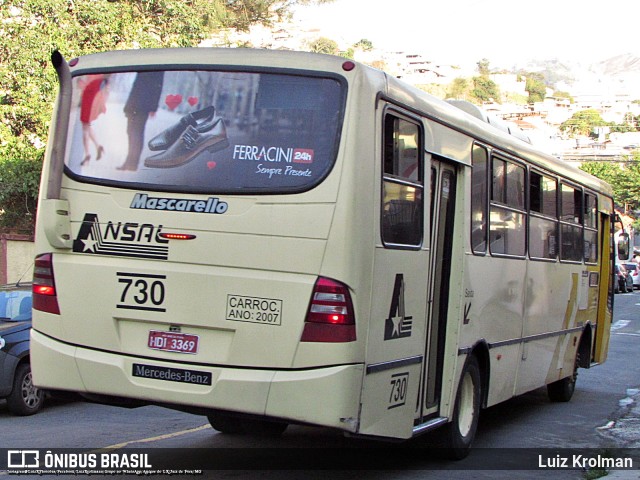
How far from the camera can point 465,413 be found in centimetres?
877

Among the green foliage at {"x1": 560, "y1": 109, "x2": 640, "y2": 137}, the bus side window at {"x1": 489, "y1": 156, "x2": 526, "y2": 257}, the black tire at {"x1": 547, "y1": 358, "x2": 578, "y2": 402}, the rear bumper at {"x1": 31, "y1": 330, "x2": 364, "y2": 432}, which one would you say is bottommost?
the black tire at {"x1": 547, "y1": 358, "x2": 578, "y2": 402}

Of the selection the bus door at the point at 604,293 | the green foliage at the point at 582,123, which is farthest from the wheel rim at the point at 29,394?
the green foliage at the point at 582,123

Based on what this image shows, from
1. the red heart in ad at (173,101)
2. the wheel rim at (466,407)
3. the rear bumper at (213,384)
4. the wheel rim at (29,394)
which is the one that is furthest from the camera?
the wheel rim at (29,394)

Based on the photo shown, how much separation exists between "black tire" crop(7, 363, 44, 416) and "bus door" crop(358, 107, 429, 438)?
16.7 ft

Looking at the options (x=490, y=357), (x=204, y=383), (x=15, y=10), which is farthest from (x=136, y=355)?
(x=15, y=10)

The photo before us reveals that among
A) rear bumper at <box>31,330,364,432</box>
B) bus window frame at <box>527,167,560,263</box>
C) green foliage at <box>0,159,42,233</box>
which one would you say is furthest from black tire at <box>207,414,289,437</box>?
green foliage at <box>0,159,42,233</box>

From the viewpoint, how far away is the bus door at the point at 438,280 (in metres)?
7.66

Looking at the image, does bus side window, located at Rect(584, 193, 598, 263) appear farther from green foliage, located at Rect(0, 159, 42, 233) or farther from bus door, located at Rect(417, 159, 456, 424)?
green foliage, located at Rect(0, 159, 42, 233)

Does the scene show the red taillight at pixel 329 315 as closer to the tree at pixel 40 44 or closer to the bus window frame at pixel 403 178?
the bus window frame at pixel 403 178

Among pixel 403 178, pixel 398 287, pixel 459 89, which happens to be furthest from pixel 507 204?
pixel 459 89

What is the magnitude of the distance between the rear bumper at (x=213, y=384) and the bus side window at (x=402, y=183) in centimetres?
113

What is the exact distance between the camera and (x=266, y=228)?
6.29m

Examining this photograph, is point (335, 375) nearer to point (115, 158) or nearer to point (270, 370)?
point (270, 370)

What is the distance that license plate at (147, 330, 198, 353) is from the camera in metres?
6.38
